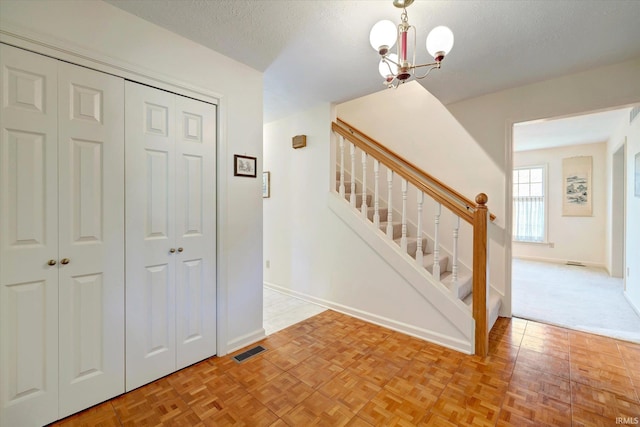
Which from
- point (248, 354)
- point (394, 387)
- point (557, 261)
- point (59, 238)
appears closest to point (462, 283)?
point (394, 387)

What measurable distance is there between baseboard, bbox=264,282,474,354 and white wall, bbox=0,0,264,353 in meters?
1.00

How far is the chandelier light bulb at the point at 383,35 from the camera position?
145 cm

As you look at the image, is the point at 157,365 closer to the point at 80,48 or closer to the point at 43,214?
the point at 43,214

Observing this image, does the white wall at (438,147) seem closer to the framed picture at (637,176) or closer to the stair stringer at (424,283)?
the stair stringer at (424,283)

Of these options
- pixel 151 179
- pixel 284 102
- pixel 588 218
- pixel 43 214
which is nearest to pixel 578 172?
pixel 588 218

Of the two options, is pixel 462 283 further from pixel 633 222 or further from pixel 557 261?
pixel 557 261

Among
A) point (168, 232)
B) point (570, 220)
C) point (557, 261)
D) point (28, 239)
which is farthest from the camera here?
point (557, 261)

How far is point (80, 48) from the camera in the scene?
1521mm

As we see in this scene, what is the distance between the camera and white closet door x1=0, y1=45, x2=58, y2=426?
4.42ft

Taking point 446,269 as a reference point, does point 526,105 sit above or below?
above

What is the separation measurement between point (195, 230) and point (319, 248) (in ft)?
5.22

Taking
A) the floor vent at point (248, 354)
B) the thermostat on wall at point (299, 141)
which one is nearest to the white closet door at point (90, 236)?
the floor vent at point (248, 354)

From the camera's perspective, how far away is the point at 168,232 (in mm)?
1903

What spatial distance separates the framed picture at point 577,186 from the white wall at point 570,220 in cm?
7
